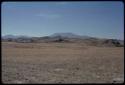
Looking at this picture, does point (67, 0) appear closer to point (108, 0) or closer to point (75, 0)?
point (75, 0)

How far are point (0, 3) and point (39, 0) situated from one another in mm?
432

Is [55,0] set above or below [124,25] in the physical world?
above

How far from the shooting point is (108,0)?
282cm

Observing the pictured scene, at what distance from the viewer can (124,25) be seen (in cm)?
284

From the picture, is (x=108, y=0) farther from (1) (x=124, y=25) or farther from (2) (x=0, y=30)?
(2) (x=0, y=30)

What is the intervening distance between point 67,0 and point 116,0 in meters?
0.57

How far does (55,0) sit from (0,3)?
0.61 metres

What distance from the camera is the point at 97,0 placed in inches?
111

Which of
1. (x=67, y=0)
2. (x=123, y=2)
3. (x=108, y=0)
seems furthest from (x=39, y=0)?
(x=123, y=2)

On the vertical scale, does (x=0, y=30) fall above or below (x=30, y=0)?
below

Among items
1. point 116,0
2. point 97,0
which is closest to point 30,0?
point 97,0

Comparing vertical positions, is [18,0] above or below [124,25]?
above

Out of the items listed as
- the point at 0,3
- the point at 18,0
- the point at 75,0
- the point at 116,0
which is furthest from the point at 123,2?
the point at 0,3

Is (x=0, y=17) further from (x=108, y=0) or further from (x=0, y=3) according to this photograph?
(x=108, y=0)
